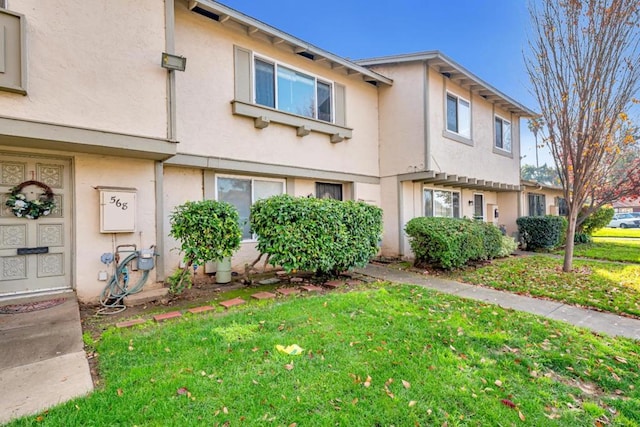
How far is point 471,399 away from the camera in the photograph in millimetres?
2814

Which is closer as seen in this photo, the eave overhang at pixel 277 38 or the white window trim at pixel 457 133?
the eave overhang at pixel 277 38

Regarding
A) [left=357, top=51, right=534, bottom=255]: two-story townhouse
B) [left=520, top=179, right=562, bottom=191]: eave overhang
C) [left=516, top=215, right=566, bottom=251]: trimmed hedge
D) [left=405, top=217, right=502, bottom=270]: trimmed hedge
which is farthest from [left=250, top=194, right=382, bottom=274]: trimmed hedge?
[left=520, top=179, right=562, bottom=191]: eave overhang

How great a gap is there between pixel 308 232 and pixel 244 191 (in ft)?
8.45

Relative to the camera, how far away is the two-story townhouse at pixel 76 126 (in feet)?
14.7

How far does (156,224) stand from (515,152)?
15.5m

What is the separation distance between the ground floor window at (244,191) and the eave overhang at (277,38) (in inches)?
140

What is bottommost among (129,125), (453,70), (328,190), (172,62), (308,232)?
(308,232)

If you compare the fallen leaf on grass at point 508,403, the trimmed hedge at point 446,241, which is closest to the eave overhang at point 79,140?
the fallen leaf on grass at point 508,403

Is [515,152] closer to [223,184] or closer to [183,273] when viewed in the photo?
[223,184]

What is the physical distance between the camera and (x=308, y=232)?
632cm

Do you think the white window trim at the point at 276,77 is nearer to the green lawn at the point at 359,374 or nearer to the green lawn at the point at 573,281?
the green lawn at the point at 359,374

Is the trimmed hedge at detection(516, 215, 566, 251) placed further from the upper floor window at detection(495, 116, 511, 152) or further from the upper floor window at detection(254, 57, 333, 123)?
the upper floor window at detection(254, 57, 333, 123)

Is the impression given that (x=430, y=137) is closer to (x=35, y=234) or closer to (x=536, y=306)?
(x=536, y=306)

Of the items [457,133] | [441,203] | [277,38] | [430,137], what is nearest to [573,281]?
[430,137]
